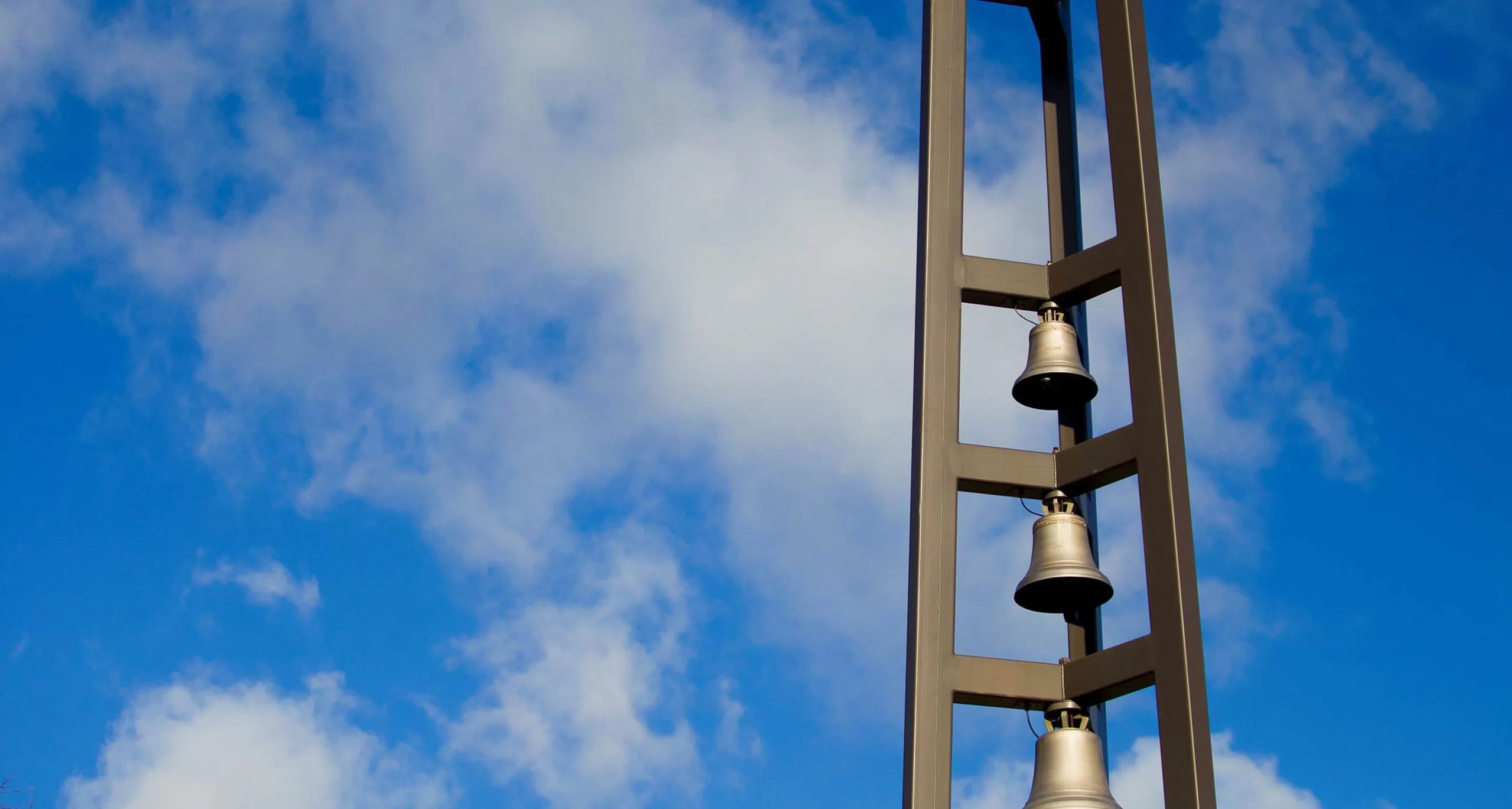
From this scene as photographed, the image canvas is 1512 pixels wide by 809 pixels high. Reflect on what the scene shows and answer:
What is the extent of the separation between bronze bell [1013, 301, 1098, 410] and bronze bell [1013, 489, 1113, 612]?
0.84 m

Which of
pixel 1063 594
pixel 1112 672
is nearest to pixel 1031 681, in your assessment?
pixel 1112 672

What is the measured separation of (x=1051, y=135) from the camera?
40.3 ft

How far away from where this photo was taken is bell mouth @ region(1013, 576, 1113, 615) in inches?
394

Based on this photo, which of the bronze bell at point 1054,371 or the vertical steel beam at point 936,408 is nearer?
the vertical steel beam at point 936,408

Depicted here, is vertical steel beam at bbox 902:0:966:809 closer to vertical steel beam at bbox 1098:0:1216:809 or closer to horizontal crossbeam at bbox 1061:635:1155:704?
horizontal crossbeam at bbox 1061:635:1155:704

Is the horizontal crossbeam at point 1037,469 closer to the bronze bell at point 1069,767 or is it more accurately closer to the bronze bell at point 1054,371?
the bronze bell at point 1054,371

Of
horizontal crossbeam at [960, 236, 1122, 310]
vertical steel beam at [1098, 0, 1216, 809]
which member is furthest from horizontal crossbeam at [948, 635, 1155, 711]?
horizontal crossbeam at [960, 236, 1122, 310]

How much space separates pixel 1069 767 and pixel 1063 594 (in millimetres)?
1215

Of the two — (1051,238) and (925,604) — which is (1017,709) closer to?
(925,604)

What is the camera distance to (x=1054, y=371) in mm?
10766

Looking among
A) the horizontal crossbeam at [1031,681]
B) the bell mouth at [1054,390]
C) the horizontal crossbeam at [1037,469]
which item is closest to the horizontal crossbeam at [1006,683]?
the horizontal crossbeam at [1031,681]

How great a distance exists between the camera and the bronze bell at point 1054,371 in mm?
10789

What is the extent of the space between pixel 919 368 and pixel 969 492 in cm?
81

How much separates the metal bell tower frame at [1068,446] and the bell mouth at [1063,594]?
0.15 meters
